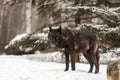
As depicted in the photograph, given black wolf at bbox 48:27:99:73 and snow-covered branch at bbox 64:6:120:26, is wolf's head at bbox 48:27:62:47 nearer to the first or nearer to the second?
black wolf at bbox 48:27:99:73

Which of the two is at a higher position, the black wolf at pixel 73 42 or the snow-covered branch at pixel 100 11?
the snow-covered branch at pixel 100 11

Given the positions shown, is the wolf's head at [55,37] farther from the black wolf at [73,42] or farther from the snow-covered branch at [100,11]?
the snow-covered branch at [100,11]

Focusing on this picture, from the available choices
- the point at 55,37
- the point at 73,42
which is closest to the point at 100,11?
the point at 73,42

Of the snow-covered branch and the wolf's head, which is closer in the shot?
the wolf's head

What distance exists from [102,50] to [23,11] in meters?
13.7

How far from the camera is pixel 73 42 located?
11719 millimetres

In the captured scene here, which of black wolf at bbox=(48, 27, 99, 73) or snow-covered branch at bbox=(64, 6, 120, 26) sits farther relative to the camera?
snow-covered branch at bbox=(64, 6, 120, 26)

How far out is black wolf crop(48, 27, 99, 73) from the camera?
11.1m

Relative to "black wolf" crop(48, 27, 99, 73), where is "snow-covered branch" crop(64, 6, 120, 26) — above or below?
above

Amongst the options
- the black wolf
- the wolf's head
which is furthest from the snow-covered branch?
the wolf's head

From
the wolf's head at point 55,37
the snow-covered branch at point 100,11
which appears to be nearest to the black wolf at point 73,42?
the wolf's head at point 55,37

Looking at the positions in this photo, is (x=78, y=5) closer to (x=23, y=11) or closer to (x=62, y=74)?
(x=62, y=74)

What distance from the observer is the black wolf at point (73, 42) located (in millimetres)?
11148

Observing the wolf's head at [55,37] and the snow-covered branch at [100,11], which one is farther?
the snow-covered branch at [100,11]
